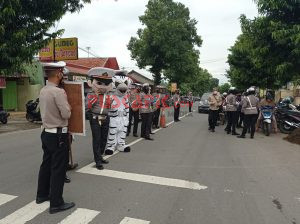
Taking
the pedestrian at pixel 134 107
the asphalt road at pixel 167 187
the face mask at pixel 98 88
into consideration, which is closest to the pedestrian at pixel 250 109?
the asphalt road at pixel 167 187

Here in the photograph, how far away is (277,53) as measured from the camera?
13578 millimetres

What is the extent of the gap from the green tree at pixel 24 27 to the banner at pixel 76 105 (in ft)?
23.2

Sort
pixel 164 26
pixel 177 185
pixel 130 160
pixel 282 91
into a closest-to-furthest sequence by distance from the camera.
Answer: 1. pixel 177 185
2. pixel 130 160
3. pixel 282 91
4. pixel 164 26

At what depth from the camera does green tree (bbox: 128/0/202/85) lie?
4238 cm

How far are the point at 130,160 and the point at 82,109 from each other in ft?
9.90

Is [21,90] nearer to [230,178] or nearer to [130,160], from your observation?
[130,160]

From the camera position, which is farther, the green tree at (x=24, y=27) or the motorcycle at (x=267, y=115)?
the motorcycle at (x=267, y=115)

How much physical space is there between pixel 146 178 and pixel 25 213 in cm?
234

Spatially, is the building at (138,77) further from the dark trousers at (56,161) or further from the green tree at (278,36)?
the dark trousers at (56,161)

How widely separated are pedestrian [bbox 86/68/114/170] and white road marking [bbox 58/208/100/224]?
232 cm

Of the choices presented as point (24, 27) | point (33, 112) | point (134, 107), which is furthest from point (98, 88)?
point (33, 112)

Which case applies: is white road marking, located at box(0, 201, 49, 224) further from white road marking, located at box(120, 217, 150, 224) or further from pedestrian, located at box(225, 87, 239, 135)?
pedestrian, located at box(225, 87, 239, 135)

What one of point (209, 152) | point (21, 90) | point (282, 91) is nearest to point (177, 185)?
point (209, 152)

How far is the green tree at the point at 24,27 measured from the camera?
37.1 feet
